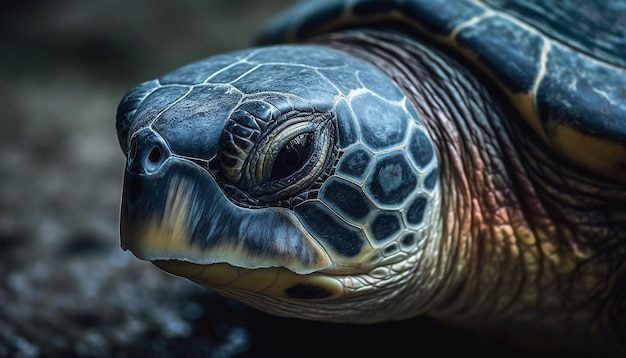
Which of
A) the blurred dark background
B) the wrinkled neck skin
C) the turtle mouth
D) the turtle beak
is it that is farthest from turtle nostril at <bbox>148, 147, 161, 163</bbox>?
the blurred dark background

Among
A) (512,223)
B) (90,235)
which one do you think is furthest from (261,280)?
(90,235)

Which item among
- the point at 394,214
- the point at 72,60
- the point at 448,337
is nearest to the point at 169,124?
the point at 394,214

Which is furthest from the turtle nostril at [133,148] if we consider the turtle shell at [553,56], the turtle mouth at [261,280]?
the turtle shell at [553,56]

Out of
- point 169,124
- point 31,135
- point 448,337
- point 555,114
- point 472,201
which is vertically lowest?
point 31,135

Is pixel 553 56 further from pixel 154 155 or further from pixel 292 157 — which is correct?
pixel 154 155

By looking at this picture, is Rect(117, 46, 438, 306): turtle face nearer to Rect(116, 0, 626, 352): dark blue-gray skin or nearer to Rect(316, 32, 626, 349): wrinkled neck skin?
Rect(116, 0, 626, 352): dark blue-gray skin

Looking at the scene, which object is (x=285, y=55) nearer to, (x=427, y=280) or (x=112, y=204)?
(x=427, y=280)
